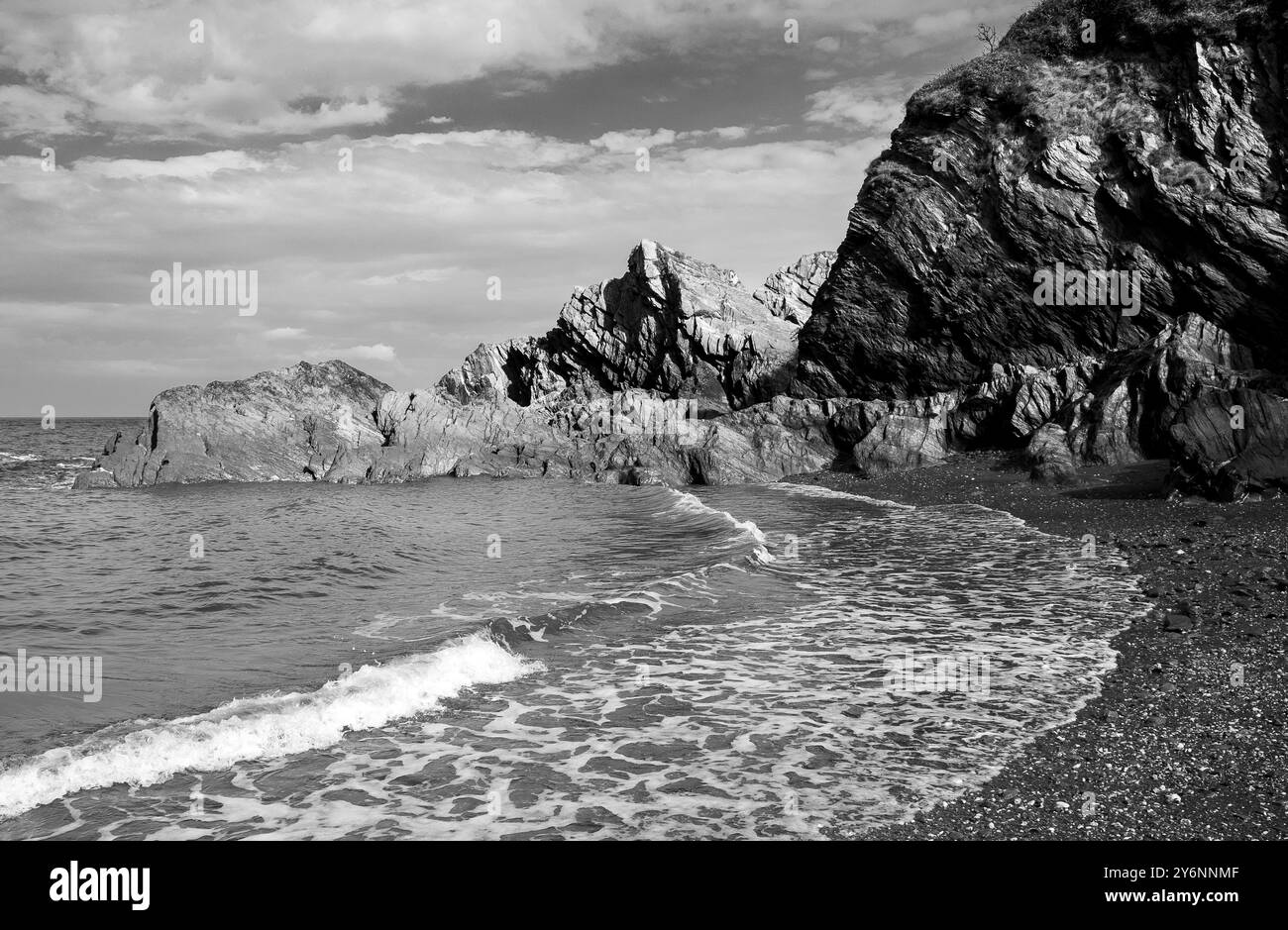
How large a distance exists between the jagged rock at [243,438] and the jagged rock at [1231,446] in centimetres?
4156

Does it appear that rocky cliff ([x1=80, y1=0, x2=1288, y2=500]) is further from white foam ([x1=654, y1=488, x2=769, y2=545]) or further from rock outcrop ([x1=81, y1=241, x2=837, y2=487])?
white foam ([x1=654, y1=488, x2=769, y2=545])

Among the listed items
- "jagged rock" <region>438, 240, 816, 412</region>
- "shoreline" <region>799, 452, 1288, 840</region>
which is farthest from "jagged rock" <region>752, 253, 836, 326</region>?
"shoreline" <region>799, 452, 1288, 840</region>

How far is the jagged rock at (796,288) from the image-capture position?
233ft

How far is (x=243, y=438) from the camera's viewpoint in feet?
170

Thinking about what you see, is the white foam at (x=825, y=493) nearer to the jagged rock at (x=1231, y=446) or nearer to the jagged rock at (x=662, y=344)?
the jagged rock at (x=1231, y=446)

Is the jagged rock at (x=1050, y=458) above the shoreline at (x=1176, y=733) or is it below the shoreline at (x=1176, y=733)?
above

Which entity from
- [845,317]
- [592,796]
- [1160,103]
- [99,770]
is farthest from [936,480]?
[99,770]

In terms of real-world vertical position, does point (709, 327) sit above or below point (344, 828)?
above

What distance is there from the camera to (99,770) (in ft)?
32.4

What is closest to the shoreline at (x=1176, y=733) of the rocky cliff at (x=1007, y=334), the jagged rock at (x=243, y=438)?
the rocky cliff at (x=1007, y=334)

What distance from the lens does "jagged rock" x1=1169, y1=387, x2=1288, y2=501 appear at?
2409 cm

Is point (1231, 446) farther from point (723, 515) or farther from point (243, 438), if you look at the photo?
point (243, 438)
